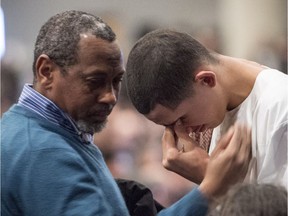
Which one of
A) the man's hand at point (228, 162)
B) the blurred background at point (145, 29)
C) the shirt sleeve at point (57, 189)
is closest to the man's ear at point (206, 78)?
the man's hand at point (228, 162)

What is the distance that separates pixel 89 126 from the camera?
5.29 feet

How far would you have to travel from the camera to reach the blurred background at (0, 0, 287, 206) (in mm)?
3670

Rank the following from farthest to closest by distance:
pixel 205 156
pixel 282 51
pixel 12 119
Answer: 1. pixel 282 51
2. pixel 205 156
3. pixel 12 119

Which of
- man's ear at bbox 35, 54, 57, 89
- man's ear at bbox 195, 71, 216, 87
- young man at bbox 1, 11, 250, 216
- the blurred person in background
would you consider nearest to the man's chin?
young man at bbox 1, 11, 250, 216

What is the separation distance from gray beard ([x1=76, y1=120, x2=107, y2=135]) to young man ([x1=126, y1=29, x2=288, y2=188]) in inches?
4.3

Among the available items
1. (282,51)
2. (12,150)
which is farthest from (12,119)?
(282,51)

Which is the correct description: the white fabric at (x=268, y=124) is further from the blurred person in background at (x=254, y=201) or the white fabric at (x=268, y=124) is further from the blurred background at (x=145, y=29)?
the blurred background at (x=145, y=29)

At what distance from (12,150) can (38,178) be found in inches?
3.3

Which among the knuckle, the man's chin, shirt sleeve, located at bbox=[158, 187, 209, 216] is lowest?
shirt sleeve, located at bbox=[158, 187, 209, 216]

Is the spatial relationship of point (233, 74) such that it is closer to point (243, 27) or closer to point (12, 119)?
point (12, 119)

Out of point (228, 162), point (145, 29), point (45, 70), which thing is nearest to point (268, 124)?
point (228, 162)

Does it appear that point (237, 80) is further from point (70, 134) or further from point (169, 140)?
point (70, 134)

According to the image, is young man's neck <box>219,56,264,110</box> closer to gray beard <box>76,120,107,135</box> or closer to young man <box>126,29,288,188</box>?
young man <box>126,29,288,188</box>

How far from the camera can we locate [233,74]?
5.54 ft
